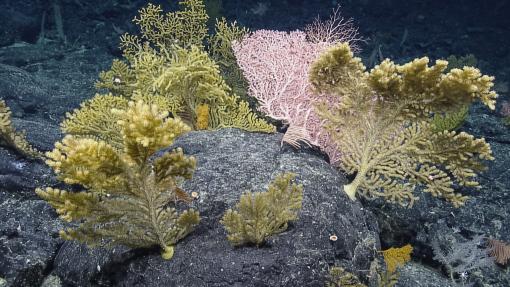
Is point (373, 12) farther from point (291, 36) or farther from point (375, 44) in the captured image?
point (291, 36)

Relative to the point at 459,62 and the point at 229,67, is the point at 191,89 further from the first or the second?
the point at 459,62

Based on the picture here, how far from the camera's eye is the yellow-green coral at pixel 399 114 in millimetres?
2684

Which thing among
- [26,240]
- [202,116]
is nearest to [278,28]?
[202,116]

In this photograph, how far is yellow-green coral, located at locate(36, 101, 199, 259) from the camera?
5.86 feet

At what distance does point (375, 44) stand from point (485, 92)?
428 inches

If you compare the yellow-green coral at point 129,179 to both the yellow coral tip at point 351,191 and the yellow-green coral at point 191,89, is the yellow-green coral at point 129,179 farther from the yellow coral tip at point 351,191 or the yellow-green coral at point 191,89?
the yellow-green coral at point 191,89

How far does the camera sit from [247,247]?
2637 mm

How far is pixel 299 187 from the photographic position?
8.34 ft

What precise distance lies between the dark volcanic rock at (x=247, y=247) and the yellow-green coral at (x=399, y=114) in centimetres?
44

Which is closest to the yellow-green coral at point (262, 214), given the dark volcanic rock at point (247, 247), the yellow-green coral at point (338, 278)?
the dark volcanic rock at point (247, 247)

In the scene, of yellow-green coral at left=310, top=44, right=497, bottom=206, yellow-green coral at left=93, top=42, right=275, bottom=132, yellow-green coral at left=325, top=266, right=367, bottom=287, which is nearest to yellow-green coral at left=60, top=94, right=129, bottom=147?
yellow-green coral at left=93, top=42, right=275, bottom=132

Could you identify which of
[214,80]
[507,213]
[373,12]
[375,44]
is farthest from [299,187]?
[373,12]

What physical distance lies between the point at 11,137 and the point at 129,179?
10.2 ft

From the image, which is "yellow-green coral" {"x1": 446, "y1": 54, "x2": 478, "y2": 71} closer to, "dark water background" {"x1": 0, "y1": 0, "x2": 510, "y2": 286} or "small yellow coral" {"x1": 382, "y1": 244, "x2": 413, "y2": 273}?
"dark water background" {"x1": 0, "y1": 0, "x2": 510, "y2": 286}
